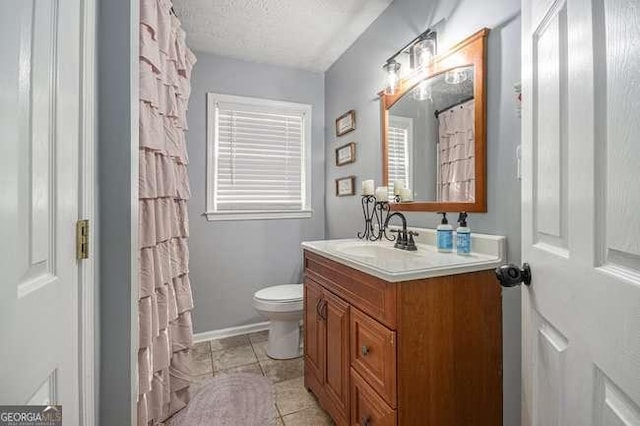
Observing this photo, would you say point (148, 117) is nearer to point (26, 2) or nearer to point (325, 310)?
point (26, 2)

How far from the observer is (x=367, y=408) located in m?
1.13

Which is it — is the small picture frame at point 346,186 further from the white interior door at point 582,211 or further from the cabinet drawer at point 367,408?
the white interior door at point 582,211

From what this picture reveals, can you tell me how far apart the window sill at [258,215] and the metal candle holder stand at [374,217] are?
785 millimetres

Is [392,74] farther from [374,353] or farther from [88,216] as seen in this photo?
[88,216]

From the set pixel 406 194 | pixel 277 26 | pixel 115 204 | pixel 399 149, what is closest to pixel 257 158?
pixel 277 26

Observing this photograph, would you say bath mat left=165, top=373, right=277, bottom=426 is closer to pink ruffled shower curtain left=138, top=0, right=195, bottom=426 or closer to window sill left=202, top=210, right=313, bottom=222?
pink ruffled shower curtain left=138, top=0, right=195, bottom=426

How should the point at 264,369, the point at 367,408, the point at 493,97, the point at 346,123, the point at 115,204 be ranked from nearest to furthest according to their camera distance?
the point at 115,204
the point at 367,408
the point at 493,97
the point at 264,369
the point at 346,123

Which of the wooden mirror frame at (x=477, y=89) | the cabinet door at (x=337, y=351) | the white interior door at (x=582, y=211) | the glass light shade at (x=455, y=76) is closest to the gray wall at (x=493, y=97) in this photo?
the wooden mirror frame at (x=477, y=89)

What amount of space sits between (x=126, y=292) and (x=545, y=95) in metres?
1.28

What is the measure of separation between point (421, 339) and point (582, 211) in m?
0.66

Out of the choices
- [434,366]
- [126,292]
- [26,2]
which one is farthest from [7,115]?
[434,366]

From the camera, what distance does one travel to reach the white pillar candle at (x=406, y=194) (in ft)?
5.70

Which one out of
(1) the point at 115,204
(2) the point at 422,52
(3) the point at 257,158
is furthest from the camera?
(3) the point at 257,158

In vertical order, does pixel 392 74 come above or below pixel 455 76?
above
